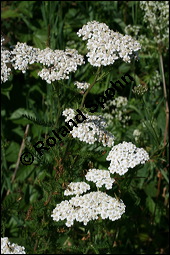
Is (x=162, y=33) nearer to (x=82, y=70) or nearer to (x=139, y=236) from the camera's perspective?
(x=82, y=70)

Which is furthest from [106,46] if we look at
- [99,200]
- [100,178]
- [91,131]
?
[99,200]

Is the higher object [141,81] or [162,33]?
[162,33]

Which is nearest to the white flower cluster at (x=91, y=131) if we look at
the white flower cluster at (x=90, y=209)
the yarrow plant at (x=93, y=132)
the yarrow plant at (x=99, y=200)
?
the yarrow plant at (x=93, y=132)

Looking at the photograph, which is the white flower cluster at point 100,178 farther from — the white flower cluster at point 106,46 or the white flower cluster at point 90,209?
the white flower cluster at point 106,46

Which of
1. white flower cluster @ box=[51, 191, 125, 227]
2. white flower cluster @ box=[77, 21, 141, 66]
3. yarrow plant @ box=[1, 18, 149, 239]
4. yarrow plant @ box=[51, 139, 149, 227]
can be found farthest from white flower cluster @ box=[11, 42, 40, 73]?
white flower cluster @ box=[51, 191, 125, 227]

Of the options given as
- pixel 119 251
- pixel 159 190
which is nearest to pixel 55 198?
pixel 119 251

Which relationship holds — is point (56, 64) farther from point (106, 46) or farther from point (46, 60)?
point (106, 46)
